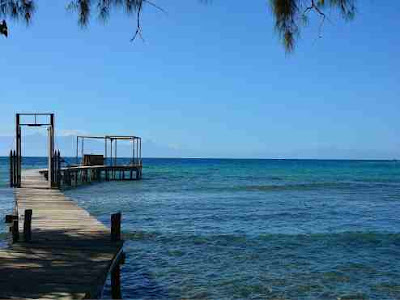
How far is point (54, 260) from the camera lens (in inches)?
316

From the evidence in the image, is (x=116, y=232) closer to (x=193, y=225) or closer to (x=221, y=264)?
(x=221, y=264)

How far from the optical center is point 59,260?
802 centimetres

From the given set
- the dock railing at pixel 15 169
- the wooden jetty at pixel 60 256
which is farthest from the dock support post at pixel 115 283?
the dock railing at pixel 15 169

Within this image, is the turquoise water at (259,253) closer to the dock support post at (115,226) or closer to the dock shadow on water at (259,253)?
the dock shadow on water at (259,253)

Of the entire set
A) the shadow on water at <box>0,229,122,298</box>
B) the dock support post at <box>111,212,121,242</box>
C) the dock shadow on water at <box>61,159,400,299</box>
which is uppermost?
the dock support post at <box>111,212,121,242</box>

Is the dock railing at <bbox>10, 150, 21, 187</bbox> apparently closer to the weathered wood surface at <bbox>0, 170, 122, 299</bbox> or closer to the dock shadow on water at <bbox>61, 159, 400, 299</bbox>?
the dock shadow on water at <bbox>61, 159, 400, 299</bbox>

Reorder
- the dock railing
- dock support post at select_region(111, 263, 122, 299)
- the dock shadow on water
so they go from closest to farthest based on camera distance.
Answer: dock support post at select_region(111, 263, 122, 299), the dock shadow on water, the dock railing

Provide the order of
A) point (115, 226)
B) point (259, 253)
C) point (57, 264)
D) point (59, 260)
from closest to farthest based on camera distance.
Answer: point (57, 264), point (59, 260), point (115, 226), point (259, 253)

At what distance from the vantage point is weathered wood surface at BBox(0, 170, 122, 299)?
6430mm

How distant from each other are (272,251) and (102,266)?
6596mm

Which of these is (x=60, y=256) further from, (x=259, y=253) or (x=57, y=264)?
(x=259, y=253)

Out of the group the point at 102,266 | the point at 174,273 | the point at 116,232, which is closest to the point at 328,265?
the point at 174,273

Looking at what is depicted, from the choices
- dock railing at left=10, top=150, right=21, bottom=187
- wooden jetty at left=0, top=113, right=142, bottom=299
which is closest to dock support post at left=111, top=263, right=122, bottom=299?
wooden jetty at left=0, top=113, right=142, bottom=299

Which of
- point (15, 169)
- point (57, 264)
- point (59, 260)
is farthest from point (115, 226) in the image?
point (15, 169)
